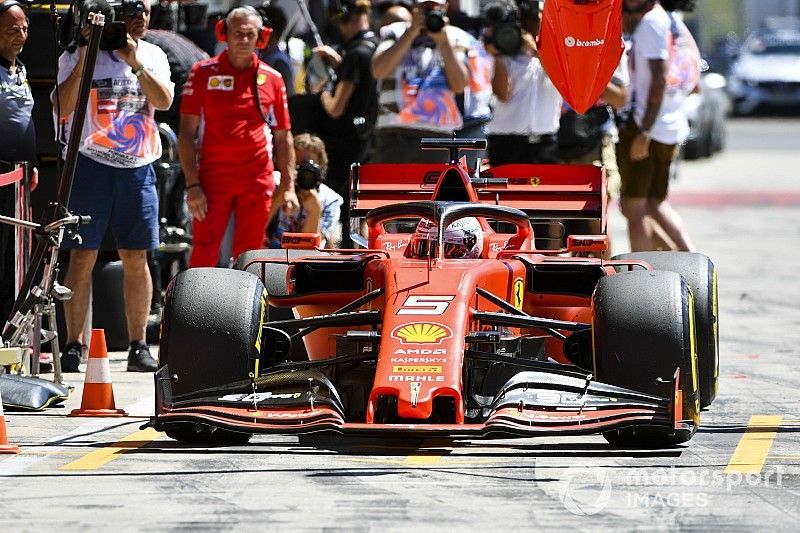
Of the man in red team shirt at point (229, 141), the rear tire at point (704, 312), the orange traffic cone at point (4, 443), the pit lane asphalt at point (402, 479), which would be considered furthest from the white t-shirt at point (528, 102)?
the orange traffic cone at point (4, 443)

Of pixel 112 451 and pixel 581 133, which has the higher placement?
pixel 581 133

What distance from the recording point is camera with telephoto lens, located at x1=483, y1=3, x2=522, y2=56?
13883 mm

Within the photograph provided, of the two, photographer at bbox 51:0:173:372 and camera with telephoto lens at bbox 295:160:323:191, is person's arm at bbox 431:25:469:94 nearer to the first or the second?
camera with telephoto lens at bbox 295:160:323:191

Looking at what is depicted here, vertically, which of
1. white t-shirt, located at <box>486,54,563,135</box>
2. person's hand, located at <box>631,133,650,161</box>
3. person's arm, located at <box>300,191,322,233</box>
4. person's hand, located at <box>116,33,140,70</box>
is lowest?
person's arm, located at <box>300,191,322,233</box>

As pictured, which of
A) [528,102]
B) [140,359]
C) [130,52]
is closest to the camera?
[130,52]

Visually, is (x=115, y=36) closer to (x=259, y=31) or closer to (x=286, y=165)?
(x=259, y=31)

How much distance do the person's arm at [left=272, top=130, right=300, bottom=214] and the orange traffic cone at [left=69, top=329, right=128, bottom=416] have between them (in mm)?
2660

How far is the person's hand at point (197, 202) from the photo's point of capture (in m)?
11.5

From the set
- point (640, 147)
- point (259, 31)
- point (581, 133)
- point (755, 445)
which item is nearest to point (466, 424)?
point (755, 445)

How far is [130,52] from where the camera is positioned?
1069 centimetres

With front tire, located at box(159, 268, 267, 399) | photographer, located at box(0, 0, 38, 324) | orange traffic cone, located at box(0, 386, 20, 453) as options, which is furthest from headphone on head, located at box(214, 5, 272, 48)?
orange traffic cone, located at box(0, 386, 20, 453)

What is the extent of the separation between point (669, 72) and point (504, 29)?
4.04ft

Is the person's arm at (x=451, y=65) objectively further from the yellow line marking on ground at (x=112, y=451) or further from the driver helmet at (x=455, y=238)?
the yellow line marking on ground at (x=112, y=451)

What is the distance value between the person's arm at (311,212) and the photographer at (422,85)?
1.27m
